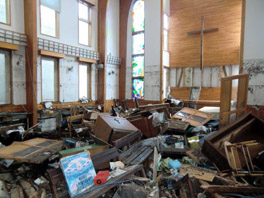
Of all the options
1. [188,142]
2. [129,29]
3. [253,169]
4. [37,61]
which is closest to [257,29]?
[188,142]

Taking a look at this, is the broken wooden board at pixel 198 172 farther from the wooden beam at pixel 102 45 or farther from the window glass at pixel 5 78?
the wooden beam at pixel 102 45

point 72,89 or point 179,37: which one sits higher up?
point 179,37

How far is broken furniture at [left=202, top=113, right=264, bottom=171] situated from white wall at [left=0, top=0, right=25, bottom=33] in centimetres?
682

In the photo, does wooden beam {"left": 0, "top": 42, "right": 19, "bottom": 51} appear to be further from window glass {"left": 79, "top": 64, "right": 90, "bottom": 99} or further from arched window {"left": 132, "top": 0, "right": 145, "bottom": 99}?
arched window {"left": 132, "top": 0, "right": 145, "bottom": 99}

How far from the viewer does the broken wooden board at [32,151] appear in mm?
2974

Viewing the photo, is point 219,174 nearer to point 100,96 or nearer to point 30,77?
point 30,77

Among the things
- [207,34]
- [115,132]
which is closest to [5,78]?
[115,132]

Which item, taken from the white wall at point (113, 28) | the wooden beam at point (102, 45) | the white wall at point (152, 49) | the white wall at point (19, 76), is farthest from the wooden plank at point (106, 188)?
the white wall at point (113, 28)

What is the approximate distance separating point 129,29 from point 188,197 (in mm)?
9770

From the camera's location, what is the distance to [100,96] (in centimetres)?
941

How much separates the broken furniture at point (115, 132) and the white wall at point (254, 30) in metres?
4.59

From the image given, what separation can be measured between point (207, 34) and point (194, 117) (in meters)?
6.81

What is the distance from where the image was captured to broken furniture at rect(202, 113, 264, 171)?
126 inches

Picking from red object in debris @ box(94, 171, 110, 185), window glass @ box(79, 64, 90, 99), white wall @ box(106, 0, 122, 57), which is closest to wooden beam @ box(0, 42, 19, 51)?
window glass @ box(79, 64, 90, 99)
